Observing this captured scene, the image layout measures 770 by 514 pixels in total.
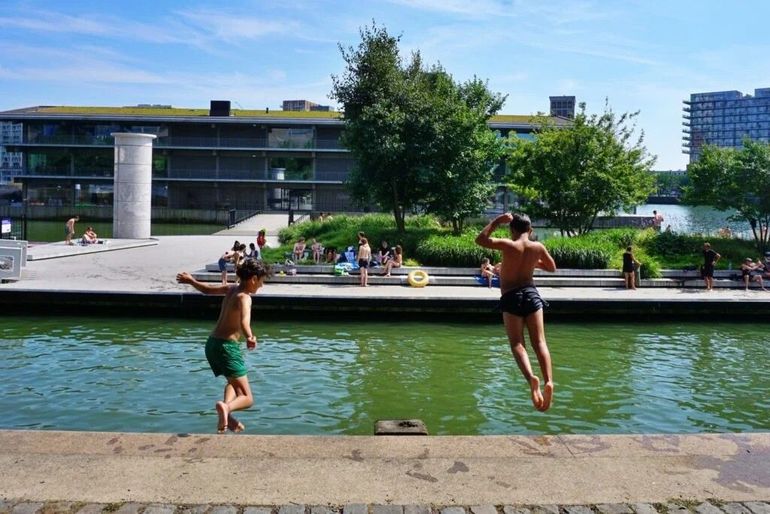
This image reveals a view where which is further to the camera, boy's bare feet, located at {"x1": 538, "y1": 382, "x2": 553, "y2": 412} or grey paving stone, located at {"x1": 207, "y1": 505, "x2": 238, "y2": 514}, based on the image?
boy's bare feet, located at {"x1": 538, "y1": 382, "x2": 553, "y2": 412}

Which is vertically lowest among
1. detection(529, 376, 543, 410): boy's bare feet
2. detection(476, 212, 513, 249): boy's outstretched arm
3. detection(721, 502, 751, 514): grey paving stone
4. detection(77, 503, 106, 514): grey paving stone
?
detection(77, 503, 106, 514): grey paving stone

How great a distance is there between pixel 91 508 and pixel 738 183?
25446 millimetres

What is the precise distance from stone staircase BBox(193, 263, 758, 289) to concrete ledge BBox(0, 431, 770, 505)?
14646 millimetres

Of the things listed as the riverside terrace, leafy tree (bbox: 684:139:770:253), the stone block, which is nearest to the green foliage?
the riverside terrace

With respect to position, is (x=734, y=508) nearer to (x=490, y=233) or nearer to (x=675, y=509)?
(x=675, y=509)

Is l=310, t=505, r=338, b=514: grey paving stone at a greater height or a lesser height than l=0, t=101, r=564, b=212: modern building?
lesser

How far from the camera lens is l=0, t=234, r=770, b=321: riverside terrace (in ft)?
59.0

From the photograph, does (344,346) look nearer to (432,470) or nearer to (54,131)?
(432,470)

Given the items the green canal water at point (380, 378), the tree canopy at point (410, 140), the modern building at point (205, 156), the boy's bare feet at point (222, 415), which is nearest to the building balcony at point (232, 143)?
the modern building at point (205, 156)

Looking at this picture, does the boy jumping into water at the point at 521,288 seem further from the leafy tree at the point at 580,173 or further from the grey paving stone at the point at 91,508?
the leafy tree at the point at 580,173

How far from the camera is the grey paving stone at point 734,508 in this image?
5.21 m

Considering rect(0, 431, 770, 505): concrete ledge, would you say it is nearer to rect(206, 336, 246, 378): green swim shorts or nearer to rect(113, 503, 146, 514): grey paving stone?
rect(113, 503, 146, 514): grey paving stone

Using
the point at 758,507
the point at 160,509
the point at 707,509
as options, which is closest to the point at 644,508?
the point at 707,509

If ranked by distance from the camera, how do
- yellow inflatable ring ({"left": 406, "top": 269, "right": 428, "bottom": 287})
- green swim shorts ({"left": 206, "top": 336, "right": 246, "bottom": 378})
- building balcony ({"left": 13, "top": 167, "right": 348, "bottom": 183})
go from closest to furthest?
green swim shorts ({"left": 206, "top": 336, "right": 246, "bottom": 378}) < yellow inflatable ring ({"left": 406, "top": 269, "right": 428, "bottom": 287}) < building balcony ({"left": 13, "top": 167, "right": 348, "bottom": 183})
